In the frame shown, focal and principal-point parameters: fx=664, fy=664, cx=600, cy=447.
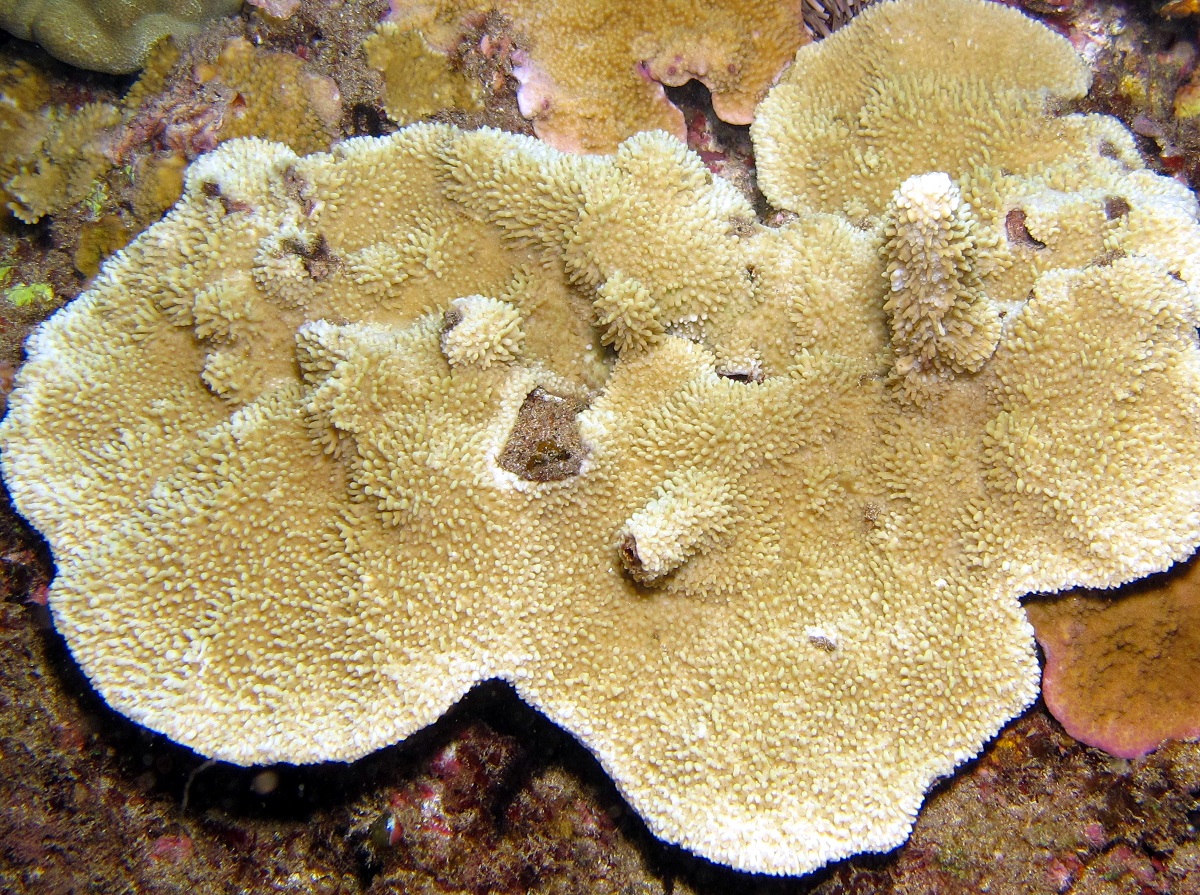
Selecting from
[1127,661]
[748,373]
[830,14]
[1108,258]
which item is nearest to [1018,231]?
[1108,258]

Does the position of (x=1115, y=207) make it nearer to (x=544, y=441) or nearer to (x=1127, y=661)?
(x=1127, y=661)

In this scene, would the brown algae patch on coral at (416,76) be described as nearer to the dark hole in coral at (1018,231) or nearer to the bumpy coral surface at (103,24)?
the bumpy coral surface at (103,24)

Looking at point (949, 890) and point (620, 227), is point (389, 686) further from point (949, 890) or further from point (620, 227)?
point (949, 890)

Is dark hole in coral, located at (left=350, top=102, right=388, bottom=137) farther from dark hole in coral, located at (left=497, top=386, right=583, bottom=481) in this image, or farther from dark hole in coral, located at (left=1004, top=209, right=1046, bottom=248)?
dark hole in coral, located at (left=1004, top=209, right=1046, bottom=248)

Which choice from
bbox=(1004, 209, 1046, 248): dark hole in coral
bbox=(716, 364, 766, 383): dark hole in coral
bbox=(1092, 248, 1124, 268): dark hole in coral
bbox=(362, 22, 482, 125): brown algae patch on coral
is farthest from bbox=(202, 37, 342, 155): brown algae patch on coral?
bbox=(1092, 248, 1124, 268): dark hole in coral

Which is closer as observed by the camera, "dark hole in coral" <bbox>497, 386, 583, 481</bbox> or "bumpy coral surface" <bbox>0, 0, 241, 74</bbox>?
"dark hole in coral" <bbox>497, 386, 583, 481</bbox>

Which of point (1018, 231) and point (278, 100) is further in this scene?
point (278, 100)
